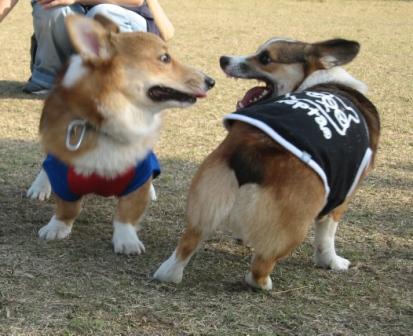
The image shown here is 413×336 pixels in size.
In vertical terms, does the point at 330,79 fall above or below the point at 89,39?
below

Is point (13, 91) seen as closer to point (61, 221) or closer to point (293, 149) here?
point (61, 221)

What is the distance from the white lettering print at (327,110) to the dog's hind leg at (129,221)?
77 centimetres

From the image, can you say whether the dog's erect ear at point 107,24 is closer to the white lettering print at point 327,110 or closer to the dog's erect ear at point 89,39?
the dog's erect ear at point 89,39

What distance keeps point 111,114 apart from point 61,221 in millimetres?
635

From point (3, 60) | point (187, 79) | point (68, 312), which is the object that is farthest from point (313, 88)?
point (3, 60)

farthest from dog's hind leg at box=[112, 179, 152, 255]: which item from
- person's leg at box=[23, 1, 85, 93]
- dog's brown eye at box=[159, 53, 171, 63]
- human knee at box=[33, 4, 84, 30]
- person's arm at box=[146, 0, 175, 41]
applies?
human knee at box=[33, 4, 84, 30]

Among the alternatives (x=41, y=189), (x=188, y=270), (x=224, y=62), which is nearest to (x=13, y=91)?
(x=41, y=189)

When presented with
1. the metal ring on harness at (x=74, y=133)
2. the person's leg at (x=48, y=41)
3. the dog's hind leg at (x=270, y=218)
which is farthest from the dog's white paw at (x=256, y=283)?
the person's leg at (x=48, y=41)

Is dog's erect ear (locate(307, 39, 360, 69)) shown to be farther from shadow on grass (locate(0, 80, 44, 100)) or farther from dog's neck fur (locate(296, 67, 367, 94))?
shadow on grass (locate(0, 80, 44, 100))

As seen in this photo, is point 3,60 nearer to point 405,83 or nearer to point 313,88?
point 405,83

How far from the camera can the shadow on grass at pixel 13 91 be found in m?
5.77

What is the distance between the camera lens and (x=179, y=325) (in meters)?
2.17

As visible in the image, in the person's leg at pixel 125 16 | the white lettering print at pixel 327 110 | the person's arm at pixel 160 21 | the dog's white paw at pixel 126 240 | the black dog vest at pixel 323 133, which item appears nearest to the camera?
the black dog vest at pixel 323 133

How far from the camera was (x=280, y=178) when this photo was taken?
221 centimetres
